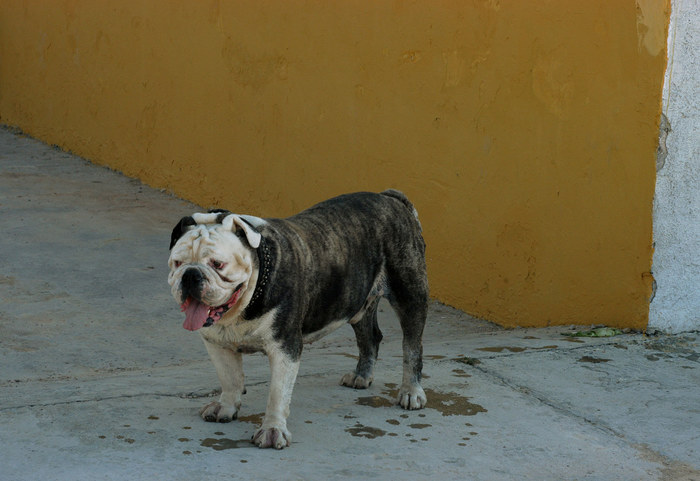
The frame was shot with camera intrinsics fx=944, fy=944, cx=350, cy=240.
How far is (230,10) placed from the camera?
9.90 metres

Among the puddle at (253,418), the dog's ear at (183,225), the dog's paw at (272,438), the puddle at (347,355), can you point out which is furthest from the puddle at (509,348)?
the dog's ear at (183,225)

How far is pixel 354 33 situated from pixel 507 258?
Result: 2.60 meters

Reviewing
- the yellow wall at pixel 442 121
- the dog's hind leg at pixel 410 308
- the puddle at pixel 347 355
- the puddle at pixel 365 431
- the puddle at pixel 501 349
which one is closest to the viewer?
the puddle at pixel 365 431

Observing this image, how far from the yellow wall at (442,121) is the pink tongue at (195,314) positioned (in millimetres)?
3372

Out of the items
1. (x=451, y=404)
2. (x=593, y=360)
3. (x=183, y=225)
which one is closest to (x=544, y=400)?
(x=451, y=404)

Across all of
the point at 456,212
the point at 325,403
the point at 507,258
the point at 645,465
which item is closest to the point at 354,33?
the point at 456,212

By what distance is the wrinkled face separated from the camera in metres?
3.88

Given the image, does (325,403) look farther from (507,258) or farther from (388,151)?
(388,151)

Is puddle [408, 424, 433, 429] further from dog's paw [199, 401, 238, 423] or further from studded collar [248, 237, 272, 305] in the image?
studded collar [248, 237, 272, 305]

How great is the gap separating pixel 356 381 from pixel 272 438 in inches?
40.1

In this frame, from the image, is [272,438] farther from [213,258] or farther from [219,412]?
[213,258]

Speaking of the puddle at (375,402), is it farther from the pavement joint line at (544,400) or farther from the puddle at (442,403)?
the pavement joint line at (544,400)

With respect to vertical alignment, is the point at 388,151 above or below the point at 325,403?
above

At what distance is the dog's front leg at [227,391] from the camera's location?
4486 mm
